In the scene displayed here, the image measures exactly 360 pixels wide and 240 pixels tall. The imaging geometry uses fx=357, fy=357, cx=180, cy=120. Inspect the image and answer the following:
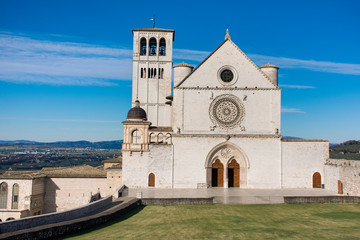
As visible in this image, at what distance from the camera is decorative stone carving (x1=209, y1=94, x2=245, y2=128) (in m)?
35.8

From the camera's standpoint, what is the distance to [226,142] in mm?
35344

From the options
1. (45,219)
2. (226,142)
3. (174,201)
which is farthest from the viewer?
(226,142)

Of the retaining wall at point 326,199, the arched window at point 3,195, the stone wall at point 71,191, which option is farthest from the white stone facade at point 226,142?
the arched window at point 3,195

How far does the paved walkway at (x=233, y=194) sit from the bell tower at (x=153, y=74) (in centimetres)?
1919

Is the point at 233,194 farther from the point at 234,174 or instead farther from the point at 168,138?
the point at 168,138

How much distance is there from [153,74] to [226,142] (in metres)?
20.6

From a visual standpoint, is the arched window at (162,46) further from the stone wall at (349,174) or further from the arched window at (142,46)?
the stone wall at (349,174)

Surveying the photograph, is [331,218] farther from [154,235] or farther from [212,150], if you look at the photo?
[212,150]

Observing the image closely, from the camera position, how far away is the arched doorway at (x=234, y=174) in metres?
35.8

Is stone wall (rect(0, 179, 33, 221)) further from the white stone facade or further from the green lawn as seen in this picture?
the green lawn

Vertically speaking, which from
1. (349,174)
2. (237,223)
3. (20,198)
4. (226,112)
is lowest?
(20,198)

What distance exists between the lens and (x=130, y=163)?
34.7m

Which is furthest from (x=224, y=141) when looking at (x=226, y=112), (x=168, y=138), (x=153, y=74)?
(x=153, y=74)

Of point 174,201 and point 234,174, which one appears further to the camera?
point 234,174
